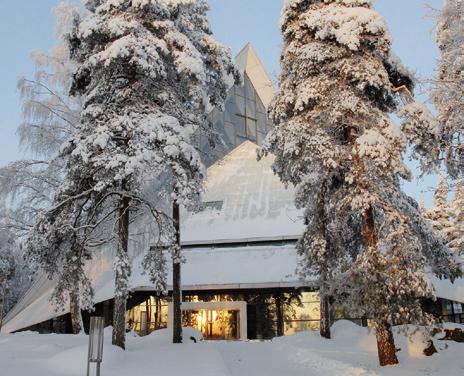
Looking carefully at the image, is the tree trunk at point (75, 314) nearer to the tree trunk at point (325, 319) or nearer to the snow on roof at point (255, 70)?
the tree trunk at point (325, 319)

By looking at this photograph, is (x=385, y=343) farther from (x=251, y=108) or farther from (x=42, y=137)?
(x=251, y=108)

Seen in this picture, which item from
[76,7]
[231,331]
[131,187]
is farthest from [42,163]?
[231,331]

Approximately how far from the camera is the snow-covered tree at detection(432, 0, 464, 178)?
30.9 feet

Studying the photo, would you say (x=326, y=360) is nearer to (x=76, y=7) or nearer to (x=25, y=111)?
(x=25, y=111)

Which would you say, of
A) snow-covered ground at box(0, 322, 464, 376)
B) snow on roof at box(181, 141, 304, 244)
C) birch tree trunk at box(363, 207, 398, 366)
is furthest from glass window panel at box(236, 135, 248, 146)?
birch tree trunk at box(363, 207, 398, 366)

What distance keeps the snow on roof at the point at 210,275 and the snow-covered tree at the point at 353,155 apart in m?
7.76

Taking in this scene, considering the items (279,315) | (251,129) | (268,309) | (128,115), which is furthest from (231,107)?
(128,115)

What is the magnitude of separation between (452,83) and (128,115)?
317 inches

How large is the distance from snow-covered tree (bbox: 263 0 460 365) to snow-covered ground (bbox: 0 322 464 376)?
131cm

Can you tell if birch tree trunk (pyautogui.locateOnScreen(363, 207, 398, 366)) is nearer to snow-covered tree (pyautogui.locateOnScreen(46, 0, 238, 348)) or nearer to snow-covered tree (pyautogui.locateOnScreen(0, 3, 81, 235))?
snow-covered tree (pyautogui.locateOnScreen(46, 0, 238, 348))

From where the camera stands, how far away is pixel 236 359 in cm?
1392

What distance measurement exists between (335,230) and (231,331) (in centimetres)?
1258

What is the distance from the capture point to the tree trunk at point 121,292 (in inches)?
452

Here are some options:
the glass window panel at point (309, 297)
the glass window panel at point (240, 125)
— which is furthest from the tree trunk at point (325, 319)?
the glass window panel at point (240, 125)
